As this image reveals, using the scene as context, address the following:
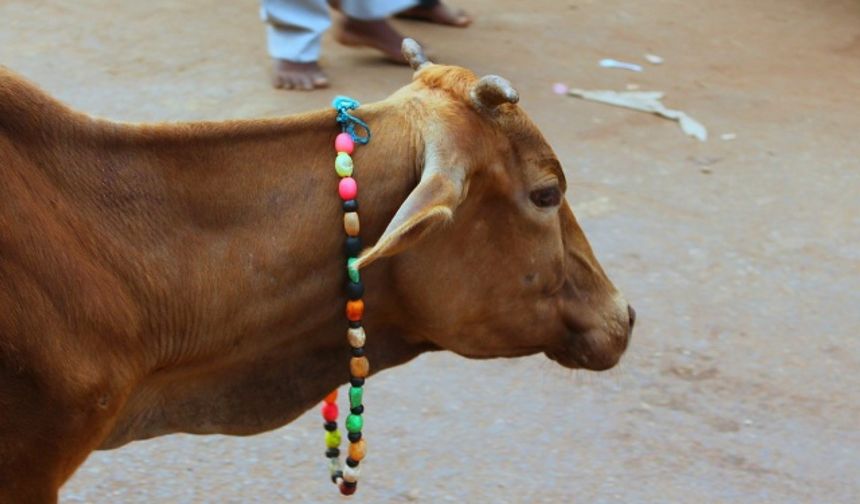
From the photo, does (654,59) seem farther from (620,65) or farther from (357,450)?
(357,450)

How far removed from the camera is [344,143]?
316 centimetres

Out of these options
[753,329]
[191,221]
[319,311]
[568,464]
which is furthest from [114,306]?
[753,329]

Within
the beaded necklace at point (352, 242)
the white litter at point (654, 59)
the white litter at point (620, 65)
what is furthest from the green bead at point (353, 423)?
the white litter at point (654, 59)

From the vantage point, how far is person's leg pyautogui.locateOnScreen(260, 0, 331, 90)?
24.1 ft

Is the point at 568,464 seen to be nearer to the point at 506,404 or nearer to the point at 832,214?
the point at 506,404

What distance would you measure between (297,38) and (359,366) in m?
4.41

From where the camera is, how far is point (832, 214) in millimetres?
6441

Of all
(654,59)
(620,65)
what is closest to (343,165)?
(620,65)

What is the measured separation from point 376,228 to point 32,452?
867 mm

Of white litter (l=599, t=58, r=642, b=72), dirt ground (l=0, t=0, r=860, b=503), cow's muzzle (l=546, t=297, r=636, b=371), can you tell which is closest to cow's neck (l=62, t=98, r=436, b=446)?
cow's muzzle (l=546, t=297, r=636, b=371)

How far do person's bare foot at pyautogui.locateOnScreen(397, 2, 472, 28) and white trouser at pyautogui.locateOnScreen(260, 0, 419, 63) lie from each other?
1054 millimetres

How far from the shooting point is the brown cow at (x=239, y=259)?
9.39ft

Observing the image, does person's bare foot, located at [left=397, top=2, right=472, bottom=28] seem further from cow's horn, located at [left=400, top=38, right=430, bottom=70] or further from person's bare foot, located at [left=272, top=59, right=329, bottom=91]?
cow's horn, located at [left=400, top=38, right=430, bottom=70]

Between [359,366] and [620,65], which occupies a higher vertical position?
[359,366]
